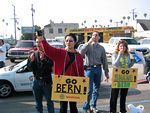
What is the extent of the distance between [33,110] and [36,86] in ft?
6.45

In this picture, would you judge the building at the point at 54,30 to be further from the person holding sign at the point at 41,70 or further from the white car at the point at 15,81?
the person holding sign at the point at 41,70

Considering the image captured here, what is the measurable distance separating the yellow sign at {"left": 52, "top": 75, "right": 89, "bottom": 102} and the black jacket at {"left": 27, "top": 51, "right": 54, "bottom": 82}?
1.62 ft

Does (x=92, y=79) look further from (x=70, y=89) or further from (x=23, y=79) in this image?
(x=23, y=79)

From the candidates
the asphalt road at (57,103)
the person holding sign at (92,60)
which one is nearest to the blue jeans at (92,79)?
the person holding sign at (92,60)

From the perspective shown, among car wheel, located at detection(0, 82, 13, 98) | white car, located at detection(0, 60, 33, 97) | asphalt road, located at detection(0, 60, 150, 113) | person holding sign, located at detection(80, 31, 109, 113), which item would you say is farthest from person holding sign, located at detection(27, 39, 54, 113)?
car wheel, located at detection(0, 82, 13, 98)

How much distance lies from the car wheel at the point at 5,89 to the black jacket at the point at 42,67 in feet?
10.5

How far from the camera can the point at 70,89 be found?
10.0 feet

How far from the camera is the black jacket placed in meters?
3.41

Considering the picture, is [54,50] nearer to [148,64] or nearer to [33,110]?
[33,110]

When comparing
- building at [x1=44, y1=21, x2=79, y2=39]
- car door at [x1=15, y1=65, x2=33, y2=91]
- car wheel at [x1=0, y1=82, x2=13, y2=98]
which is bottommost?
car wheel at [x1=0, y1=82, x2=13, y2=98]

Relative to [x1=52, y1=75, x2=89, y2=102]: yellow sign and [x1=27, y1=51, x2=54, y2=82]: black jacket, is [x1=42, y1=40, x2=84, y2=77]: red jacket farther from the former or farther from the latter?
[x1=27, y1=51, x2=54, y2=82]: black jacket

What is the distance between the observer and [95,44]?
4.42 metres

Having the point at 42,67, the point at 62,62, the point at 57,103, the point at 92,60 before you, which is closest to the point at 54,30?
the point at 57,103

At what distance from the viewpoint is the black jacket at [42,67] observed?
3406 millimetres
